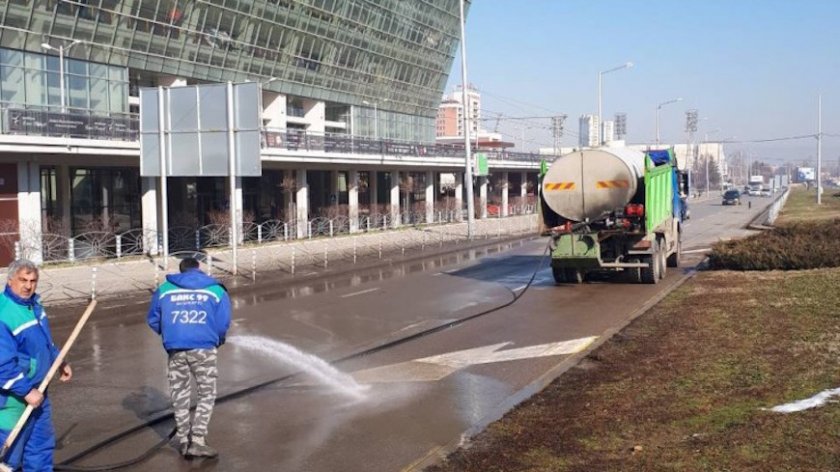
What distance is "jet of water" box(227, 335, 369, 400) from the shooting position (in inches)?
371

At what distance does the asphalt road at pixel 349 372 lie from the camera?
284 inches

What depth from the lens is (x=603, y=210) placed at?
17.6 meters

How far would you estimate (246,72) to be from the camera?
153ft

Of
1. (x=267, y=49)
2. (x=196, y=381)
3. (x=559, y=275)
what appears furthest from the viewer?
(x=267, y=49)

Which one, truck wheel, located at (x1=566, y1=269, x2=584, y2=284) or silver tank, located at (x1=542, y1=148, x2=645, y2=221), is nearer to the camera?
silver tank, located at (x1=542, y1=148, x2=645, y2=221)

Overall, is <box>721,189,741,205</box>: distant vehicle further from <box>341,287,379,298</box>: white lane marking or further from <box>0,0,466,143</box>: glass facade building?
<box>341,287,379,298</box>: white lane marking

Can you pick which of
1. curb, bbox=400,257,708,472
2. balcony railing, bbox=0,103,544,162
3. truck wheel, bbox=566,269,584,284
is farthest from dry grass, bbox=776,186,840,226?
curb, bbox=400,257,708,472

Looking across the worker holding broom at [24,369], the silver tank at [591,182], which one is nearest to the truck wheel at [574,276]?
the silver tank at [591,182]

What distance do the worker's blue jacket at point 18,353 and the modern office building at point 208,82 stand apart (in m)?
21.8

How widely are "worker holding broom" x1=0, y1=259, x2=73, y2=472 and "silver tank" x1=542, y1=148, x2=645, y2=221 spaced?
13578mm

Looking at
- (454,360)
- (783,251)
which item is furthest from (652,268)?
(454,360)

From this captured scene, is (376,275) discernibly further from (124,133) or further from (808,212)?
(808,212)

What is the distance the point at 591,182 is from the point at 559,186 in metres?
0.74

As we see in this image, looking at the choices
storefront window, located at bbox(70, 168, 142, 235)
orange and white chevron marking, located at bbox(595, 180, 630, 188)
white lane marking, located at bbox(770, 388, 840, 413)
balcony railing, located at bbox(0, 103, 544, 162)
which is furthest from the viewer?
storefront window, located at bbox(70, 168, 142, 235)
